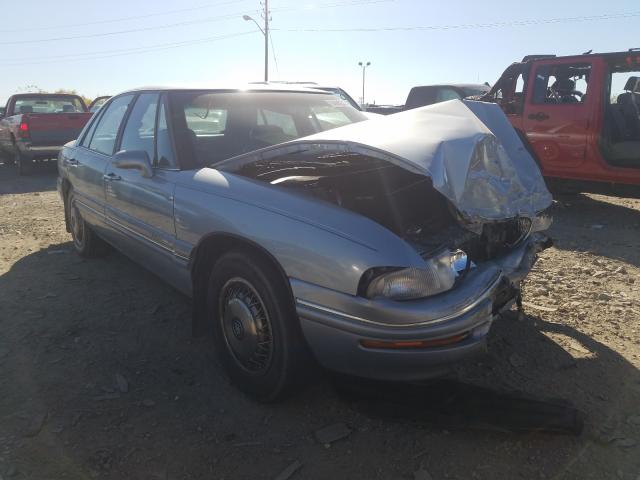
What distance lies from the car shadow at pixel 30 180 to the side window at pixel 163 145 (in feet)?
22.8

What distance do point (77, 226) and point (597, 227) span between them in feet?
19.3

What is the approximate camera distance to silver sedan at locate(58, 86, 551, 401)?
2.12 metres

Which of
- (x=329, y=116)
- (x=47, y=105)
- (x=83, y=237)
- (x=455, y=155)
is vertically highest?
(x=47, y=105)

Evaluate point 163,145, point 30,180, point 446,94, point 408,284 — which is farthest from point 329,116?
point 30,180

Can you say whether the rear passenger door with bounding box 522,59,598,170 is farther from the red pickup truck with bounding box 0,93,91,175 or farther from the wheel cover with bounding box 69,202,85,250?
the red pickup truck with bounding box 0,93,91,175

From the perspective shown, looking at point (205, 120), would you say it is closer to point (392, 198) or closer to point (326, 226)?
point (392, 198)

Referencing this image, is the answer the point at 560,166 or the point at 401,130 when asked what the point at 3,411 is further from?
the point at 560,166

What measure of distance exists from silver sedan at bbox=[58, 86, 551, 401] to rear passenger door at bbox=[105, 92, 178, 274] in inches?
0.6

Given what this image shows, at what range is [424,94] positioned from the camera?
10.8 m

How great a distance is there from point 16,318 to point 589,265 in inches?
190

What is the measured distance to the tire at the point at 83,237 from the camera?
485cm

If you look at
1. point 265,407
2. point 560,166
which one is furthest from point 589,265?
point 265,407

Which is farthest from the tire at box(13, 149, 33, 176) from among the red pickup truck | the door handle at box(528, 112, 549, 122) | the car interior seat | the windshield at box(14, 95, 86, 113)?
the car interior seat

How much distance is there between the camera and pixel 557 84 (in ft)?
22.4
